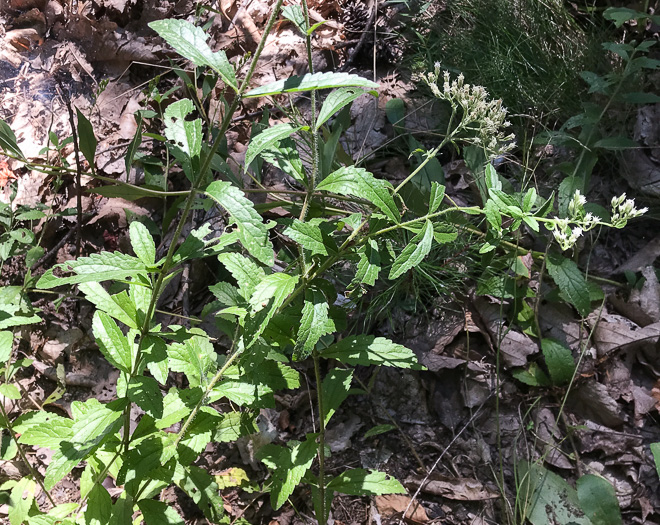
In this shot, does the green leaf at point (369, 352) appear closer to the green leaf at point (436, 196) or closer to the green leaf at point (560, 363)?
the green leaf at point (436, 196)

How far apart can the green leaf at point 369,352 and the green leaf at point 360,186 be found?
0.46 metres

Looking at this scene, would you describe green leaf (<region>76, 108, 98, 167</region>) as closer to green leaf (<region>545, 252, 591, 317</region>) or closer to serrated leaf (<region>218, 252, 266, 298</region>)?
serrated leaf (<region>218, 252, 266, 298</region>)

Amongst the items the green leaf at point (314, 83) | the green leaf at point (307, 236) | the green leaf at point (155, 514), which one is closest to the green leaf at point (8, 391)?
the green leaf at point (155, 514)

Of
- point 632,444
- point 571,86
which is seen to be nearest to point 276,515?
point 632,444

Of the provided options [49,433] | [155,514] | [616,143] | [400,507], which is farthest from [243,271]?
[616,143]

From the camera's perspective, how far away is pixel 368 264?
1.43m

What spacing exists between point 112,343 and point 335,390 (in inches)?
28.9

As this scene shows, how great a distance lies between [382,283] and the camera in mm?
2469

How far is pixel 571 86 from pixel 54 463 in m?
2.78

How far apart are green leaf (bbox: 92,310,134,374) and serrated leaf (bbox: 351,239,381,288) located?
74 cm

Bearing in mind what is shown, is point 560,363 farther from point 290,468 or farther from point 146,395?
point 146,395

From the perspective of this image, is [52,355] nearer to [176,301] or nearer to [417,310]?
[176,301]

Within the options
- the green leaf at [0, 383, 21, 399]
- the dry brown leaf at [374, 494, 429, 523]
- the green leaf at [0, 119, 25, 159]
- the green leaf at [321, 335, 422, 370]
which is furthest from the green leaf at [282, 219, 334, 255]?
the green leaf at [0, 383, 21, 399]

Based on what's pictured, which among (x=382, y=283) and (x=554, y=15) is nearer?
(x=382, y=283)
